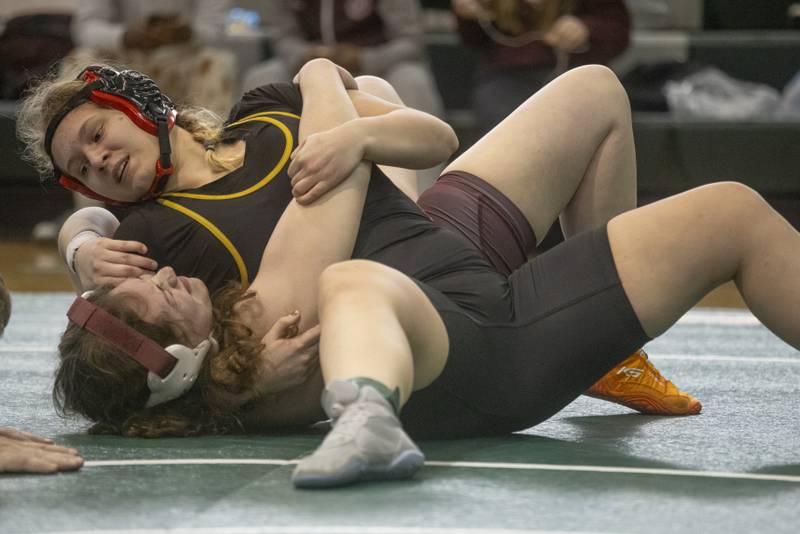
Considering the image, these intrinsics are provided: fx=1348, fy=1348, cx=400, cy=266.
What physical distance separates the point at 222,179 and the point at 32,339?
151cm

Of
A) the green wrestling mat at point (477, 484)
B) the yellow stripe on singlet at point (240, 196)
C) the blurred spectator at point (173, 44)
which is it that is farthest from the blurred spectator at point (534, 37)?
the yellow stripe on singlet at point (240, 196)

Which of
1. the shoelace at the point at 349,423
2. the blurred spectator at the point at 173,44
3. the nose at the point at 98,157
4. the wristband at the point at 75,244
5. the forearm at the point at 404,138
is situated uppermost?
the blurred spectator at the point at 173,44

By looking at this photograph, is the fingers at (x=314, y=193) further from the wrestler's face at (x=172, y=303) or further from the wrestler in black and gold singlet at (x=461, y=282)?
the wrestler's face at (x=172, y=303)

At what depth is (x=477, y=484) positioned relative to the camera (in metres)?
1.98

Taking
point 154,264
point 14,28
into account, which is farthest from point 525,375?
point 14,28

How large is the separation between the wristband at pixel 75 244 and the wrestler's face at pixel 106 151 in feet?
0.50

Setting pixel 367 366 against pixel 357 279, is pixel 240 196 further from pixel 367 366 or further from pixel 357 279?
pixel 367 366

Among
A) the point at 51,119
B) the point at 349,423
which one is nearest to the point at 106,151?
the point at 51,119

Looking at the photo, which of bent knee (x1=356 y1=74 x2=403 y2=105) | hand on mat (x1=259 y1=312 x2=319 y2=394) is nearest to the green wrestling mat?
hand on mat (x1=259 y1=312 x2=319 y2=394)

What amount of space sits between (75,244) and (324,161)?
0.60 metres

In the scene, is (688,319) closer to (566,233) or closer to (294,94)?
(566,233)

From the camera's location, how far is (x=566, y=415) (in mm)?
2686

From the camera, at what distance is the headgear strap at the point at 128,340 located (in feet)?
7.25

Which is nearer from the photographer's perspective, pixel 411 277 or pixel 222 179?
pixel 411 277
